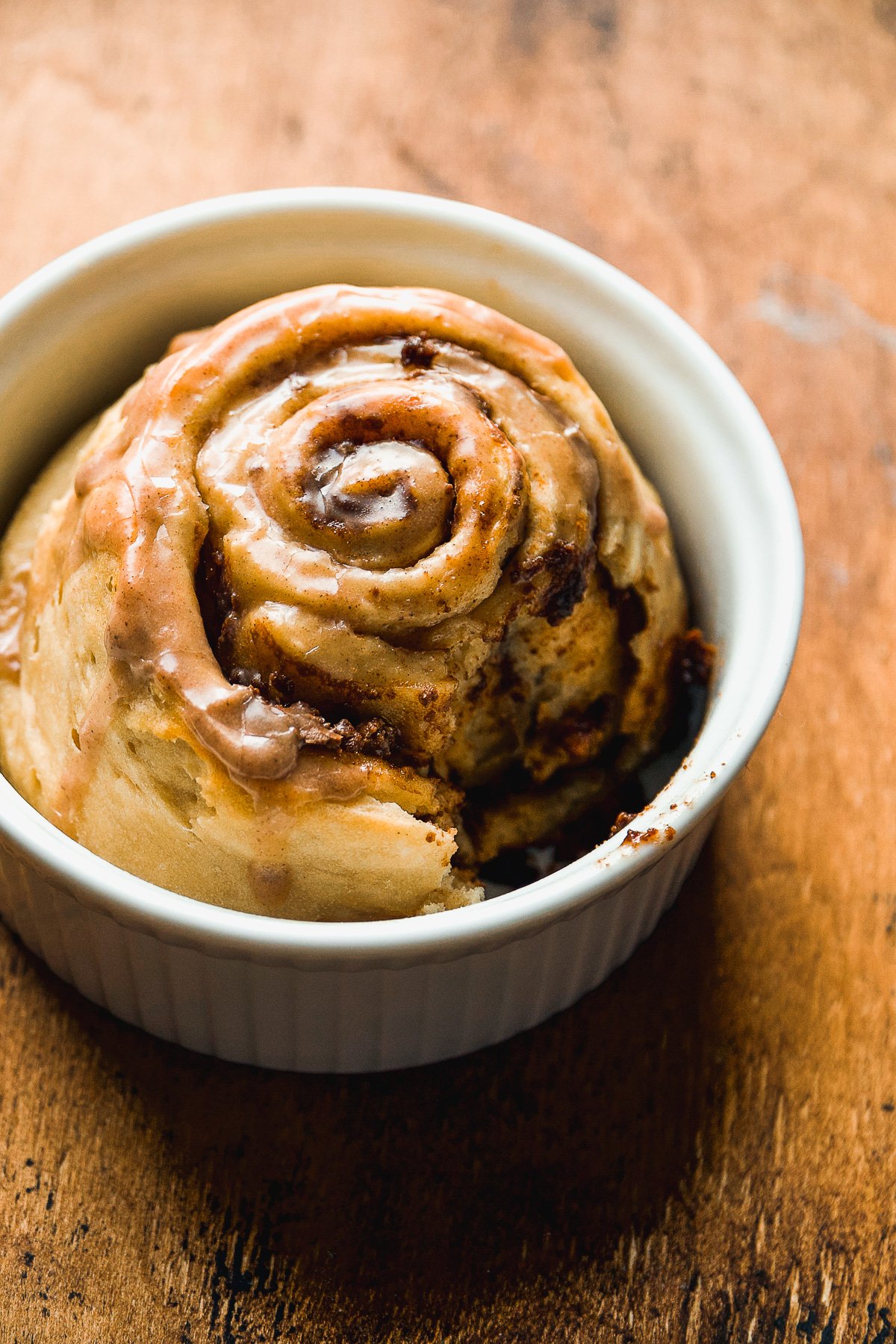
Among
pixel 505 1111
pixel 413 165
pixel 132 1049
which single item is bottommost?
pixel 505 1111

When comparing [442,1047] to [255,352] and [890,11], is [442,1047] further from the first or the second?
[890,11]

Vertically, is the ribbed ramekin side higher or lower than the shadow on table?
higher

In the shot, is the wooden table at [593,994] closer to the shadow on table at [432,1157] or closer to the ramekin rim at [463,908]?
the shadow on table at [432,1157]

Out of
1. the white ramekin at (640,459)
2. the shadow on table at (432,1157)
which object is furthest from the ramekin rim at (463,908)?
the shadow on table at (432,1157)

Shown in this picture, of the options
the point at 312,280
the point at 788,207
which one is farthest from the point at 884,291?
the point at 312,280

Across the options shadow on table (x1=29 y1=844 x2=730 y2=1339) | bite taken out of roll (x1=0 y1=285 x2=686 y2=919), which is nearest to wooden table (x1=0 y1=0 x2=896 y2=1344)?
shadow on table (x1=29 y1=844 x2=730 y2=1339)

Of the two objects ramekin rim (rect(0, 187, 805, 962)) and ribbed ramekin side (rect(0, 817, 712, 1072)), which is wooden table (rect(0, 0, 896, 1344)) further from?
ramekin rim (rect(0, 187, 805, 962))
